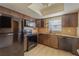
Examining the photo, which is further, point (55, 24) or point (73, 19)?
point (73, 19)

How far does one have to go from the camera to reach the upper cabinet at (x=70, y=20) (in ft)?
9.78

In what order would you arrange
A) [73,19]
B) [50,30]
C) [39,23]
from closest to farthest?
1. [39,23]
2. [50,30]
3. [73,19]

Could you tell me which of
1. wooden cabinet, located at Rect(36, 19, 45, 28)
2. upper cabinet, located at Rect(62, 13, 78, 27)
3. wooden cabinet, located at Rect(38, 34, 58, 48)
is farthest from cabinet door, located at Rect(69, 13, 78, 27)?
wooden cabinet, located at Rect(36, 19, 45, 28)

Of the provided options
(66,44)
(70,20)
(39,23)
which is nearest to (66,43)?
(66,44)

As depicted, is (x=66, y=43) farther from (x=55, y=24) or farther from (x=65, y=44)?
(x=55, y=24)

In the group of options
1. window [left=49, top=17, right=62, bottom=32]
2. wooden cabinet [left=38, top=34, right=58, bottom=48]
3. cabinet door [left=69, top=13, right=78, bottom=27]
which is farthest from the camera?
cabinet door [left=69, top=13, right=78, bottom=27]

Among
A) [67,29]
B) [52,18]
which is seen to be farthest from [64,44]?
[52,18]

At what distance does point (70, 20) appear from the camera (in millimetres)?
3117

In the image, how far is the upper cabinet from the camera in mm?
2980

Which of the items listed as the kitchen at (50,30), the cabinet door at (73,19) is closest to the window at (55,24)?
the kitchen at (50,30)

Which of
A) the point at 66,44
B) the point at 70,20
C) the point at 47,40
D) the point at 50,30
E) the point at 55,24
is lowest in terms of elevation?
the point at 66,44

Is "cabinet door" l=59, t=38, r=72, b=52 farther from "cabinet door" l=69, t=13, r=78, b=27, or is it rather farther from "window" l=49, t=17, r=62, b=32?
"cabinet door" l=69, t=13, r=78, b=27

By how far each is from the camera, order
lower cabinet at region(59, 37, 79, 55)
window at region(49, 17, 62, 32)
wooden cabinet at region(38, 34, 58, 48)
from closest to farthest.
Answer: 1. wooden cabinet at region(38, 34, 58, 48)
2. window at region(49, 17, 62, 32)
3. lower cabinet at region(59, 37, 79, 55)

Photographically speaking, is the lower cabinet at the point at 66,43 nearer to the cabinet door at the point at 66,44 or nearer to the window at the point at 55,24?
the cabinet door at the point at 66,44
